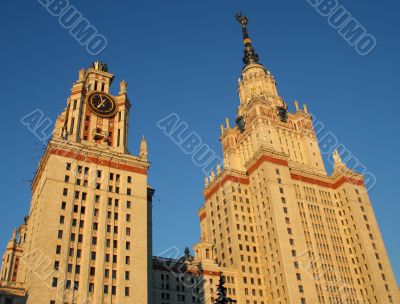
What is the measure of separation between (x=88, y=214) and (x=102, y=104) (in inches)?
1232

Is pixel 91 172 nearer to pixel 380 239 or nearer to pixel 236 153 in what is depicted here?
pixel 236 153

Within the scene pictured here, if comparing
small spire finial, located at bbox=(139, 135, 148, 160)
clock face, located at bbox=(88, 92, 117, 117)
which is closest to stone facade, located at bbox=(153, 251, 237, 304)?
small spire finial, located at bbox=(139, 135, 148, 160)

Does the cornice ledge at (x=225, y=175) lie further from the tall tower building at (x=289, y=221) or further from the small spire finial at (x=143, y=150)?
the small spire finial at (x=143, y=150)

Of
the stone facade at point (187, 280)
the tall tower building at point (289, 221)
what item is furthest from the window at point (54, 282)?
the tall tower building at point (289, 221)

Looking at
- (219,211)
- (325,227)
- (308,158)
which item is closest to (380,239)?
(325,227)

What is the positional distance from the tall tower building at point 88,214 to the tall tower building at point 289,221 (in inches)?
1237

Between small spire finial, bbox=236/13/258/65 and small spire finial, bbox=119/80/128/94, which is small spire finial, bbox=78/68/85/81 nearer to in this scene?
small spire finial, bbox=119/80/128/94

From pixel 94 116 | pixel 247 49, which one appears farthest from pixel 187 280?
pixel 247 49

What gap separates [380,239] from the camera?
Result: 12850cm

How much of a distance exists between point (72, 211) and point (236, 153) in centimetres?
7424

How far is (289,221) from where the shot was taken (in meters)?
119

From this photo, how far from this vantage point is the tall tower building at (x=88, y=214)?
79.1 m

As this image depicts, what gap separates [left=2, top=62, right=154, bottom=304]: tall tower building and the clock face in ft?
0.76

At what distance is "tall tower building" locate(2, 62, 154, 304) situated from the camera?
7906cm
